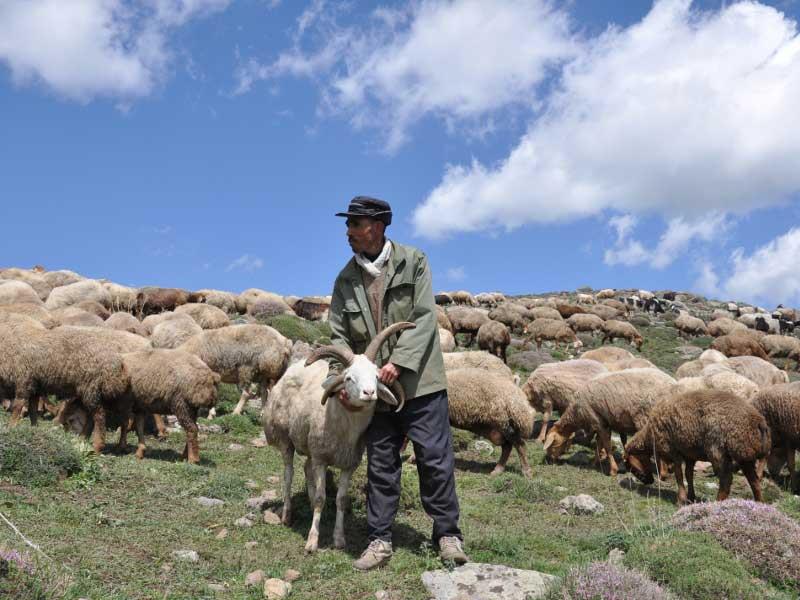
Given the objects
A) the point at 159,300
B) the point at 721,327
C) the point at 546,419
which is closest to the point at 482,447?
the point at 546,419

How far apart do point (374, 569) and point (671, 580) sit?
2465 mm

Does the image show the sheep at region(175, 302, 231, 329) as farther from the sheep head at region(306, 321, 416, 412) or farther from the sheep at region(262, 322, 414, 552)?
the sheep head at region(306, 321, 416, 412)

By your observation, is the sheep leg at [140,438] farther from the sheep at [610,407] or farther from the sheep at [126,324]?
the sheep at [610,407]

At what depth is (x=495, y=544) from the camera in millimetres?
6246

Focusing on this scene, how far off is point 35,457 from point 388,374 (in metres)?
4.39

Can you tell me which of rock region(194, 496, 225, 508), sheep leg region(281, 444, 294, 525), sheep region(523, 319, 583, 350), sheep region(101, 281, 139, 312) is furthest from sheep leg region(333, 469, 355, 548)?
sheep region(523, 319, 583, 350)

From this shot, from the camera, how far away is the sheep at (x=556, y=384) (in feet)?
47.8

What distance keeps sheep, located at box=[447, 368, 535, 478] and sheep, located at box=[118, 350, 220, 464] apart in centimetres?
426

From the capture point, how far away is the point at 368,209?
5793 mm

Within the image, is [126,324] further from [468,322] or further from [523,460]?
[468,322]

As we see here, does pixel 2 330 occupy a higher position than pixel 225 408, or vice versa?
pixel 2 330

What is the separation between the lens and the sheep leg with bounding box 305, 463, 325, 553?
6027mm

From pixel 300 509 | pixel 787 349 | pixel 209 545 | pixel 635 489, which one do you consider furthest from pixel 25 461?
pixel 787 349

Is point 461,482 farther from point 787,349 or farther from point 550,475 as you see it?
point 787,349
